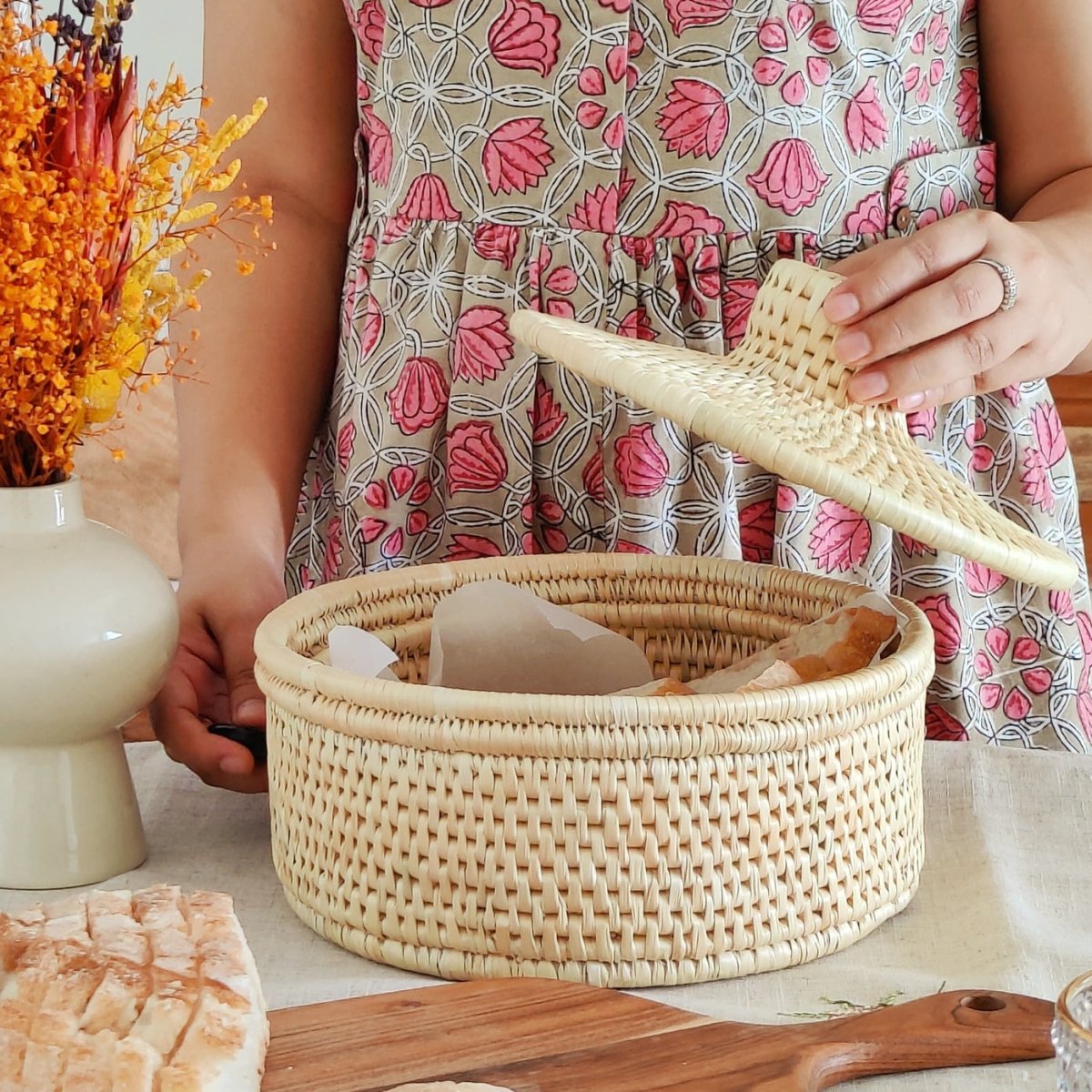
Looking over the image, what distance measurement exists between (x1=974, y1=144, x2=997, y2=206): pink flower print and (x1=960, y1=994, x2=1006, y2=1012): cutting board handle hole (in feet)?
2.04

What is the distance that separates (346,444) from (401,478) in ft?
0.23

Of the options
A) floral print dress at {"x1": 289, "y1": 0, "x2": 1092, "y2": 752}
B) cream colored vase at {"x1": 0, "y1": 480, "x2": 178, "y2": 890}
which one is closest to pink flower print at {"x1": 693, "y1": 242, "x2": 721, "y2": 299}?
floral print dress at {"x1": 289, "y1": 0, "x2": 1092, "y2": 752}

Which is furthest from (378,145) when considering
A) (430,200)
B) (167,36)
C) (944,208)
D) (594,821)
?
(167,36)

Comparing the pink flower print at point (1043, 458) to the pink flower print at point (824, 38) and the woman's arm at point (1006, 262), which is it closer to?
the woman's arm at point (1006, 262)

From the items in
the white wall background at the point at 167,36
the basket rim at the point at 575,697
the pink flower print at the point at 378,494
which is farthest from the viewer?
the white wall background at the point at 167,36

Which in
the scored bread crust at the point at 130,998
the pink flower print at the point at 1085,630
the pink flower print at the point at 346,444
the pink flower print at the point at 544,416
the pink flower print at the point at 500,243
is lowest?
the pink flower print at the point at 1085,630

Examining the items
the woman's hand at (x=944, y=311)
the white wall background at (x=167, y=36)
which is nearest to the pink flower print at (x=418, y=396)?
the woman's hand at (x=944, y=311)

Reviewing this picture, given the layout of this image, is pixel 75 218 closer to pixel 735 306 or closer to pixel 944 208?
pixel 735 306

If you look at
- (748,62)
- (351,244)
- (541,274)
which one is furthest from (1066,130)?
(351,244)

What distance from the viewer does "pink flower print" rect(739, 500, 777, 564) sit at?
0.99 metres

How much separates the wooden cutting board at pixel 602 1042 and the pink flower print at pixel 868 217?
54 centimetres

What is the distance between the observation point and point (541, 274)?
38.2 inches

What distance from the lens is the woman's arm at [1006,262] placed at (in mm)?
724

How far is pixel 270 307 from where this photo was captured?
41.5 inches
